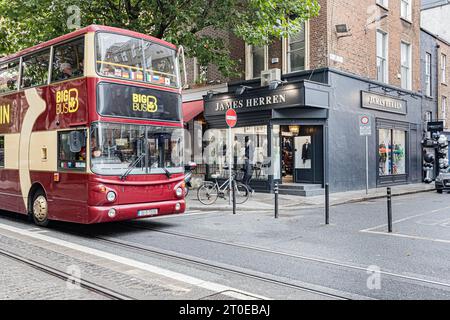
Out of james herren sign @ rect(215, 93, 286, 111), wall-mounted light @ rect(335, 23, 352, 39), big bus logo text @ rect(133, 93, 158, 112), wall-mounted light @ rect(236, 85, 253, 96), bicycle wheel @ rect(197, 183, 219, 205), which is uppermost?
wall-mounted light @ rect(335, 23, 352, 39)

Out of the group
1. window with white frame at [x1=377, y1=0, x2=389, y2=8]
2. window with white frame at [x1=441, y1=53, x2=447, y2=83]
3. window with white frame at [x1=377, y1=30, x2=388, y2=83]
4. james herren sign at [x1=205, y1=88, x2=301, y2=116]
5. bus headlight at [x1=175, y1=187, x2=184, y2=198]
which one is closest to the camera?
bus headlight at [x1=175, y1=187, x2=184, y2=198]

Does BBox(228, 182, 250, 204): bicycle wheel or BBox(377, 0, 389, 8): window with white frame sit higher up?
BBox(377, 0, 389, 8): window with white frame

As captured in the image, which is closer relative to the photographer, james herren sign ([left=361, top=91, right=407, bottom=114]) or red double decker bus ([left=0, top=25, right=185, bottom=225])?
red double decker bus ([left=0, top=25, right=185, bottom=225])

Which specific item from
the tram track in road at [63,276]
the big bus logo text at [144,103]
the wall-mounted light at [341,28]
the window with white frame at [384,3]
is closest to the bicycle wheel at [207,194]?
the big bus logo text at [144,103]

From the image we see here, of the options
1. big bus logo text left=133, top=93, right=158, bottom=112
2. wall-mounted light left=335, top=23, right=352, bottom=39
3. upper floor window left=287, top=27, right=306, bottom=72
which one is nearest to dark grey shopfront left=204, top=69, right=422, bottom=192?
upper floor window left=287, top=27, right=306, bottom=72

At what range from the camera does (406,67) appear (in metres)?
23.0

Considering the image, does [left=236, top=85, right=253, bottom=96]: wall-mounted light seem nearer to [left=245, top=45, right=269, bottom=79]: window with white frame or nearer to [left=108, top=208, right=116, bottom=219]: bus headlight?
[left=245, top=45, right=269, bottom=79]: window with white frame

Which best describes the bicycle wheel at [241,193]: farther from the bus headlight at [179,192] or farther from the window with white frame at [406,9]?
the window with white frame at [406,9]

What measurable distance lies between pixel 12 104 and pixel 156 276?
737 centimetres

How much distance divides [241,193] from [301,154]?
15.7 ft

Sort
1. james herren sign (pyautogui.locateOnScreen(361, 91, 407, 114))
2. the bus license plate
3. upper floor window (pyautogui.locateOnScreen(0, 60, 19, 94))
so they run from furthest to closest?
james herren sign (pyautogui.locateOnScreen(361, 91, 407, 114))
upper floor window (pyautogui.locateOnScreen(0, 60, 19, 94))
the bus license plate

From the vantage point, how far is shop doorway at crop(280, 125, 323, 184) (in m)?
17.5

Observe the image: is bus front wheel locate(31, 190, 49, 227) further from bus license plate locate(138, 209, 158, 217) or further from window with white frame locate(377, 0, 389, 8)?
window with white frame locate(377, 0, 389, 8)

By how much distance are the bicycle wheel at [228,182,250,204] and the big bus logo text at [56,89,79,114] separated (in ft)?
22.4
